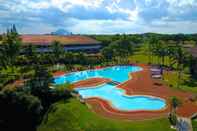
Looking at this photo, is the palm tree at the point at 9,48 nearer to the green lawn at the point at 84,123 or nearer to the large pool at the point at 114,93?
the large pool at the point at 114,93

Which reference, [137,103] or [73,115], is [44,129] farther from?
[137,103]

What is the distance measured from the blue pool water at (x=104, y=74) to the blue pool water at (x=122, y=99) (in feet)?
29.1

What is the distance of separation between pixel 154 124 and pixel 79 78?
33785mm

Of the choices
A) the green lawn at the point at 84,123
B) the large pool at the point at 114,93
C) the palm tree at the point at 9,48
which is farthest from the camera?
the palm tree at the point at 9,48

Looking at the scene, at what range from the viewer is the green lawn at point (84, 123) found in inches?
1388

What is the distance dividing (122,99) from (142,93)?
14.9 feet

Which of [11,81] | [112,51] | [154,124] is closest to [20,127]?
[154,124]

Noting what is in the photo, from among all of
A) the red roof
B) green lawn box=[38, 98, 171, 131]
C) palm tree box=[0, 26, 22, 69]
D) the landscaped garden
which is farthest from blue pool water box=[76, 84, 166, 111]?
the red roof

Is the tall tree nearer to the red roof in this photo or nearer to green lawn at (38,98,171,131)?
the red roof

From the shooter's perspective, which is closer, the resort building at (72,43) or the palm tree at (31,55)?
the palm tree at (31,55)

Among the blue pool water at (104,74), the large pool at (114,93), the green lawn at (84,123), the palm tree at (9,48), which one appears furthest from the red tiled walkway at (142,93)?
the palm tree at (9,48)

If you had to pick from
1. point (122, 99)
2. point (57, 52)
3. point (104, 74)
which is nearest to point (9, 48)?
point (57, 52)

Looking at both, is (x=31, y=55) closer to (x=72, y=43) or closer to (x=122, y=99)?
(x=122, y=99)

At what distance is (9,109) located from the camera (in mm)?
40031
